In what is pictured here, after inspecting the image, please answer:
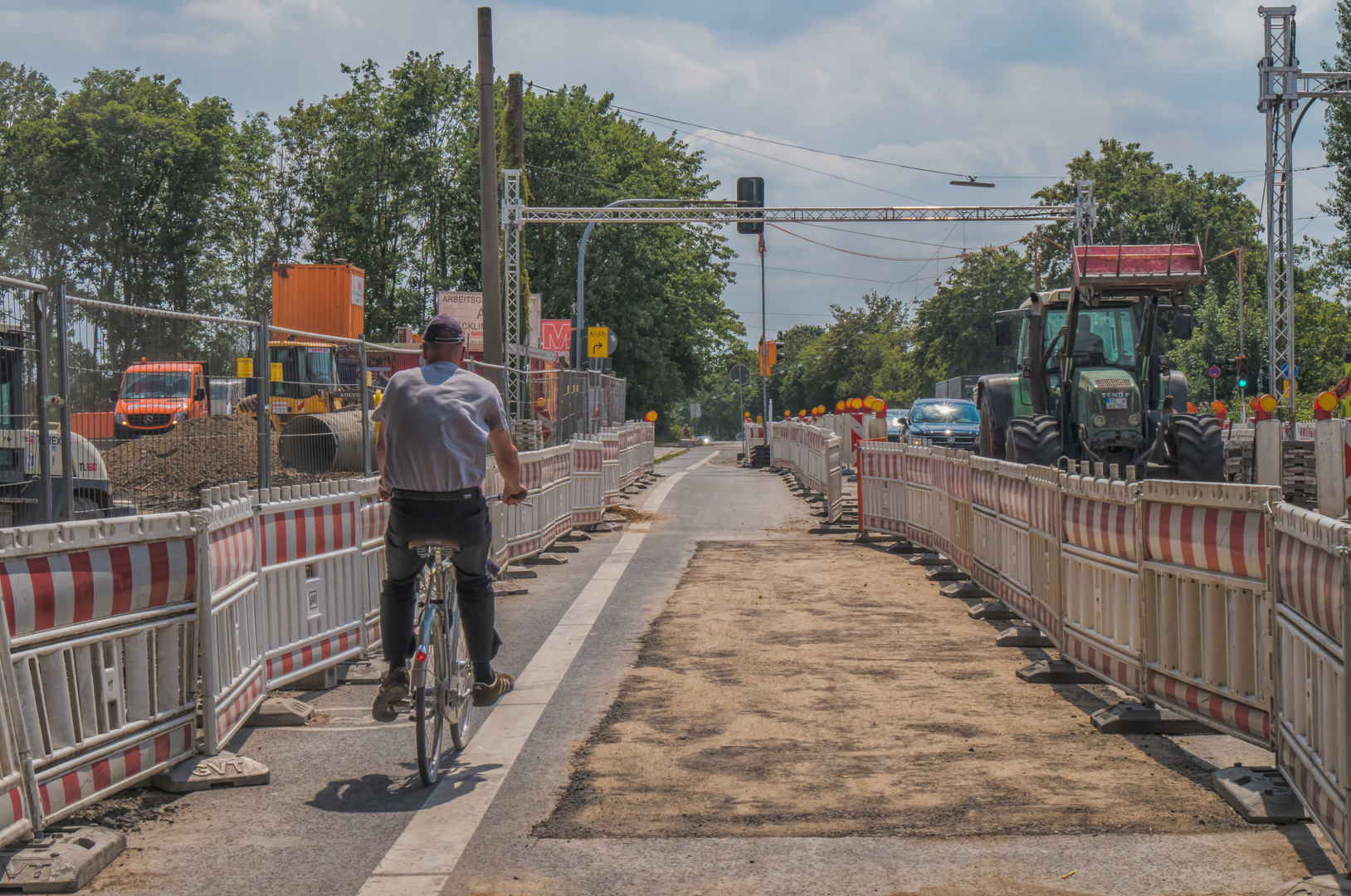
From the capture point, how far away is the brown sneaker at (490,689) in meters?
6.49

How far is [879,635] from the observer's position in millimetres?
9742

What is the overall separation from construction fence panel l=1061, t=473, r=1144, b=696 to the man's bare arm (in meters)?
3.04

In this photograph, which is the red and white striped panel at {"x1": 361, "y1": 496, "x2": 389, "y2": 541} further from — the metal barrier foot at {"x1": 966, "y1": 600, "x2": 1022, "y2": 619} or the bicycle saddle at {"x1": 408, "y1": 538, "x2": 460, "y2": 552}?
the metal barrier foot at {"x1": 966, "y1": 600, "x2": 1022, "y2": 619}

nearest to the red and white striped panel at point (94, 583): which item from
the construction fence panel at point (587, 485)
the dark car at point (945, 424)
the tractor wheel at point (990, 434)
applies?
the construction fence panel at point (587, 485)

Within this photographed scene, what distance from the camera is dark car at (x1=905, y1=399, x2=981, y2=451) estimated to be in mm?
32406

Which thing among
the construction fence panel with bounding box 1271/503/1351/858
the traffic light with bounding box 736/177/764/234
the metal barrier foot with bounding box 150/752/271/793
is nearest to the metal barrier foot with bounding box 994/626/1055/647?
the construction fence panel with bounding box 1271/503/1351/858

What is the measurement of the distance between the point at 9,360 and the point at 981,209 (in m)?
36.0

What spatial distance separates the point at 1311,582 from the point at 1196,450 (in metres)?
10.3

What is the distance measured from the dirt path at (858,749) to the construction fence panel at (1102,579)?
30cm

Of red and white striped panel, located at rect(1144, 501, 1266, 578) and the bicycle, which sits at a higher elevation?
red and white striped panel, located at rect(1144, 501, 1266, 578)

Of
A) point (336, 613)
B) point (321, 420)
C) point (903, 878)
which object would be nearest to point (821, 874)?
point (903, 878)

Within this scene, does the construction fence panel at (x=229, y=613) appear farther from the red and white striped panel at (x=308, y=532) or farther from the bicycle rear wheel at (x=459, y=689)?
the bicycle rear wheel at (x=459, y=689)

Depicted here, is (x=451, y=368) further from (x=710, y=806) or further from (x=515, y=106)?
(x=515, y=106)

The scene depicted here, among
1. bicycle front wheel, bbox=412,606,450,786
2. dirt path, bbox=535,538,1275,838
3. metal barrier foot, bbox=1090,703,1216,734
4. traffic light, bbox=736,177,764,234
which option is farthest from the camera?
traffic light, bbox=736,177,764,234
